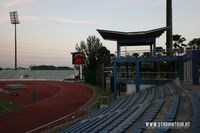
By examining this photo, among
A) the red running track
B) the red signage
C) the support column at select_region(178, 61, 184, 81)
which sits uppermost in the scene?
the red signage

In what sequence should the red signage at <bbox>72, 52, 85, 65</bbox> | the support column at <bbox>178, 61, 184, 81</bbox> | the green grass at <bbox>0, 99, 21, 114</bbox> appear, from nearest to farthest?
the support column at <bbox>178, 61, 184, 81</bbox>, the green grass at <bbox>0, 99, 21, 114</bbox>, the red signage at <bbox>72, 52, 85, 65</bbox>

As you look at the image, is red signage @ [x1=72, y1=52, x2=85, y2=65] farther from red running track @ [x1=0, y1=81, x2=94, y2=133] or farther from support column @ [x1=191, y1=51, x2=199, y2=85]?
support column @ [x1=191, y1=51, x2=199, y2=85]

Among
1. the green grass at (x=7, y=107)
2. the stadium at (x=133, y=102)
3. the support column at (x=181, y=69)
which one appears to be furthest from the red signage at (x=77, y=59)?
the support column at (x=181, y=69)

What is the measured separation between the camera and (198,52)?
2728 cm

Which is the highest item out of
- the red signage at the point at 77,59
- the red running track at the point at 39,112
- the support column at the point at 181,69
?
the red signage at the point at 77,59

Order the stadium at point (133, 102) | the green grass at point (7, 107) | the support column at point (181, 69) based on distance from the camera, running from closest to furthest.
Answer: the stadium at point (133, 102), the support column at point (181, 69), the green grass at point (7, 107)

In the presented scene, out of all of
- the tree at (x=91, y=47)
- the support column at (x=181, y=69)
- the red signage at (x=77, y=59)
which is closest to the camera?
the support column at (x=181, y=69)

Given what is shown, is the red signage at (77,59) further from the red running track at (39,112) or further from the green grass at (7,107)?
the green grass at (7,107)

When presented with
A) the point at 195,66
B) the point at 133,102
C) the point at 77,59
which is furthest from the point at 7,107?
the point at 77,59

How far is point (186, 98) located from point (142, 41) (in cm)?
2356

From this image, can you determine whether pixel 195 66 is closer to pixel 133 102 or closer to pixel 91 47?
pixel 133 102

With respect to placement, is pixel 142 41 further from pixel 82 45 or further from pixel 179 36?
pixel 82 45

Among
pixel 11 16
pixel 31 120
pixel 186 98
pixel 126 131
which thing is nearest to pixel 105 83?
pixel 31 120

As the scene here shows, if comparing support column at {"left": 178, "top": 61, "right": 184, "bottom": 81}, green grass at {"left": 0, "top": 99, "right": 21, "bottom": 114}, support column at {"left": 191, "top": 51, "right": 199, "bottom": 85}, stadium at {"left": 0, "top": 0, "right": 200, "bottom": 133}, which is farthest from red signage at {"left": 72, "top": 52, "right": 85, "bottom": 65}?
support column at {"left": 191, "top": 51, "right": 199, "bottom": 85}
